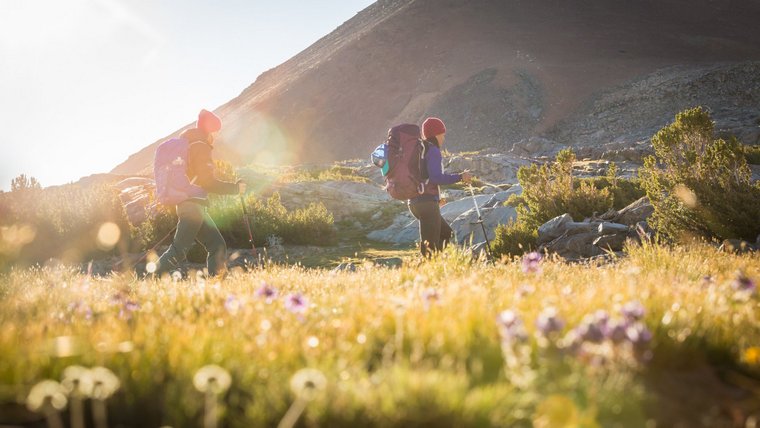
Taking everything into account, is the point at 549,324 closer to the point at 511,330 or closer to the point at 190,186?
the point at 511,330

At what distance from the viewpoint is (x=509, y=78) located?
74062 mm

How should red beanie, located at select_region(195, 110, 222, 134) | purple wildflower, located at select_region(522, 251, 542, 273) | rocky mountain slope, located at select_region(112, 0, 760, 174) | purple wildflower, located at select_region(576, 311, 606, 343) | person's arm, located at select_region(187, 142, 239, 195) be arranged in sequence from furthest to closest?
rocky mountain slope, located at select_region(112, 0, 760, 174), red beanie, located at select_region(195, 110, 222, 134), person's arm, located at select_region(187, 142, 239, 195), purple wildflower, located at select_region(522, 251, 542, 273), purple wildflower, located at select_region(576, 311, 606, 343)

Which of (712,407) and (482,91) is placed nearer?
(712,407)

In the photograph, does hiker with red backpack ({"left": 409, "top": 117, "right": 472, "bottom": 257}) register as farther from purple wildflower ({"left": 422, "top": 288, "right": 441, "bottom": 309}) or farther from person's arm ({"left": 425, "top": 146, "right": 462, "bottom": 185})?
purple wildflower ({"left": 422, "top": 288, "right": 441, "bottom": 309})

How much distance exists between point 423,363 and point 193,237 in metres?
4.92

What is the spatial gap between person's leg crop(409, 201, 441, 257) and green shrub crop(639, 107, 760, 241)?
15.4 feet

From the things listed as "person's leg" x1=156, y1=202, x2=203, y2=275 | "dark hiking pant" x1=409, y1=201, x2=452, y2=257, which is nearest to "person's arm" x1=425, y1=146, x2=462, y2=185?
"dark hiking pant" x1=409, y1=201, x2=452, y2=257

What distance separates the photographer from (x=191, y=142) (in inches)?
261

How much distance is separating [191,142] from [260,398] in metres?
5.20

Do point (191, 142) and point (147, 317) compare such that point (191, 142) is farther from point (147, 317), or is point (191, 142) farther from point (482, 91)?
point (482, 91)

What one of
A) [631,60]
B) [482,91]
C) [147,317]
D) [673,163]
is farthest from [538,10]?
[147,317]

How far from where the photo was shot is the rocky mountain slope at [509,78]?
61031 mm

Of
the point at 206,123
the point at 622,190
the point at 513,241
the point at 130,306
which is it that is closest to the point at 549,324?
the point at 130,306

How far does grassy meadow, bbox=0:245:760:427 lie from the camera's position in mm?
1938
